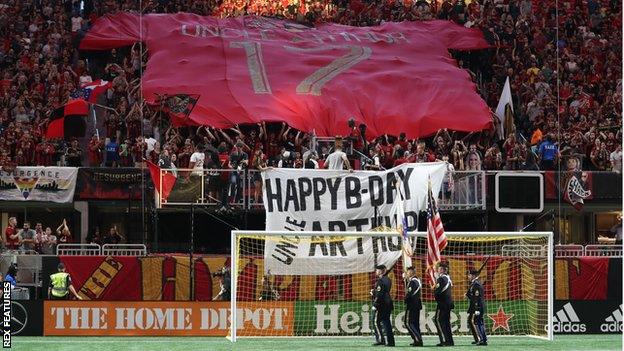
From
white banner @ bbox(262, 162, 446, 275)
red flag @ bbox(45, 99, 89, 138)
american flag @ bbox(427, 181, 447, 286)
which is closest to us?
american flag @ bbox(427, 181, 447, 286)

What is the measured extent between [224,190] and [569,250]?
27.5 feet

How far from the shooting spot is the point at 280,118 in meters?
38.1

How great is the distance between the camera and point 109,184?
35.8 metres

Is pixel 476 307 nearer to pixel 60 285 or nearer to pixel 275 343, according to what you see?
pixel 275 343

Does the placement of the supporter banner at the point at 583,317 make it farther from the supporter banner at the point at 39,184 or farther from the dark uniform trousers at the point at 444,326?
the supporter banner at the point at 39,184

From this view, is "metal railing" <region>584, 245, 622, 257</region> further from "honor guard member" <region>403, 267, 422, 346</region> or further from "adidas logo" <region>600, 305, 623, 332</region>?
"honor guard member" <region>403, 267, 422, 346</region>

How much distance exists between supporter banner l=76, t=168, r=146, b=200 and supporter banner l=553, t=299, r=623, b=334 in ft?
37.4

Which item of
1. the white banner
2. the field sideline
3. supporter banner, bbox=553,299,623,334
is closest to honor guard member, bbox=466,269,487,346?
the field sideline

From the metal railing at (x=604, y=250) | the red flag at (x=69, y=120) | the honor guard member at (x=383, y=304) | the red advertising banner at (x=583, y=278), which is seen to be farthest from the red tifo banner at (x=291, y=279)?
the red flag at (x=69, y=120)

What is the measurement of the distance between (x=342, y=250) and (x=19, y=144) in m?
9.64

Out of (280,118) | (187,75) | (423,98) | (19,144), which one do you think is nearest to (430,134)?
(423,98)

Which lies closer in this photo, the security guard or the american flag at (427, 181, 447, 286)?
the american flag at (427, 181, 447, 286)

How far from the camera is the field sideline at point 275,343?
26125 mm

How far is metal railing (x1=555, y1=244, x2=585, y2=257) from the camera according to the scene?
33.8m
